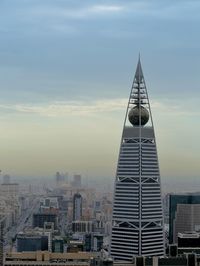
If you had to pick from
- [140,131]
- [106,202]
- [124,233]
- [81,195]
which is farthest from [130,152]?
[81,195]

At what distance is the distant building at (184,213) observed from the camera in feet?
62.0

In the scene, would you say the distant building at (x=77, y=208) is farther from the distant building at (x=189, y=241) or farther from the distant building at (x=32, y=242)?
the distant building at (x=189, y=241)

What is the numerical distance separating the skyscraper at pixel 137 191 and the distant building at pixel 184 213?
123 inches

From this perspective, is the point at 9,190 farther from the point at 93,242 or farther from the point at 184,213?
the point at 184,213

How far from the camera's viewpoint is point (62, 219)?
926 inches

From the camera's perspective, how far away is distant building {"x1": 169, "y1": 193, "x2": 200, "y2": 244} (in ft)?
62.0

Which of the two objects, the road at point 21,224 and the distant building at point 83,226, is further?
the distant building at point 83,226

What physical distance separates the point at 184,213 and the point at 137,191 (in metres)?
4.58

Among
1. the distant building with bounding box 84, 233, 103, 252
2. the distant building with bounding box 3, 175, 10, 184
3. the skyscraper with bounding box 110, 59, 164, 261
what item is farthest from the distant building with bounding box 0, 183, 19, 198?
the skyscraper with bounding box 110, 59, 164, 261

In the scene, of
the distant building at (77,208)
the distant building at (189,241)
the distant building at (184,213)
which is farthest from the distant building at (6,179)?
the distant building at (184,213)

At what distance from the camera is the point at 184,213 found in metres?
19.7

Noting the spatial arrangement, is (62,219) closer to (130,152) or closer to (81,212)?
(81,212)

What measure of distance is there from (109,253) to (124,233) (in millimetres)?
597

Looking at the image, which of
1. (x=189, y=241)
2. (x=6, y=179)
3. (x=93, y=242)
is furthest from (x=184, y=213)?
(x=189, y=241)
